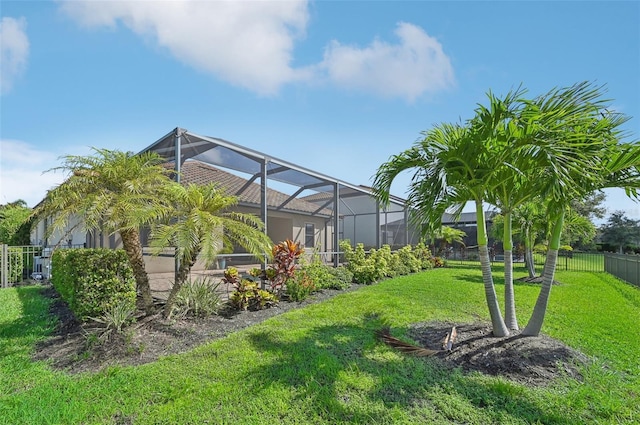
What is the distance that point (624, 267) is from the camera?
13.4 meters

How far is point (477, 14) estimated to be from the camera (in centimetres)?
743

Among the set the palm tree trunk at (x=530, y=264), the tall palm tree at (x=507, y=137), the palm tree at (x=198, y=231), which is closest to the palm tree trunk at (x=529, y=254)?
the palm tree trunk at (x=530, y=264)

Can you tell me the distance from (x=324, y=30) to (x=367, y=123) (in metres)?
3.69

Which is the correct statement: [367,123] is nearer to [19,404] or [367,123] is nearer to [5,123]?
[19,404]

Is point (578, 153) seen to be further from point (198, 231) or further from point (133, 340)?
point (133, 340)

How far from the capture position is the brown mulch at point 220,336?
413 cm

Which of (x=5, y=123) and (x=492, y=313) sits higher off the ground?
(x=5, y=123)

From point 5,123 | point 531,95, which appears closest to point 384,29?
point 531,95

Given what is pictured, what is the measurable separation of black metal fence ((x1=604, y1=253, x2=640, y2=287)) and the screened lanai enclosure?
8306 mm

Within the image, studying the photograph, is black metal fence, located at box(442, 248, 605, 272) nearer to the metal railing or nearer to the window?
the window

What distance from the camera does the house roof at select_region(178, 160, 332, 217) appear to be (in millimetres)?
11742

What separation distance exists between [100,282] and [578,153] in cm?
738

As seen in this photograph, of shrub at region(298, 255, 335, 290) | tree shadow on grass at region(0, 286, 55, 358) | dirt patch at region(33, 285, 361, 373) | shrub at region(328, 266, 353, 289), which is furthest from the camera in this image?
shrub at region(328, 266, 353, 289)

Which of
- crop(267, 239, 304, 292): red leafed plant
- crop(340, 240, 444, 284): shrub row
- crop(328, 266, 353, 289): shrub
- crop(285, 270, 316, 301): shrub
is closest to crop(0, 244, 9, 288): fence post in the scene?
crop(267, 239, 304, 292): red leafed plant
